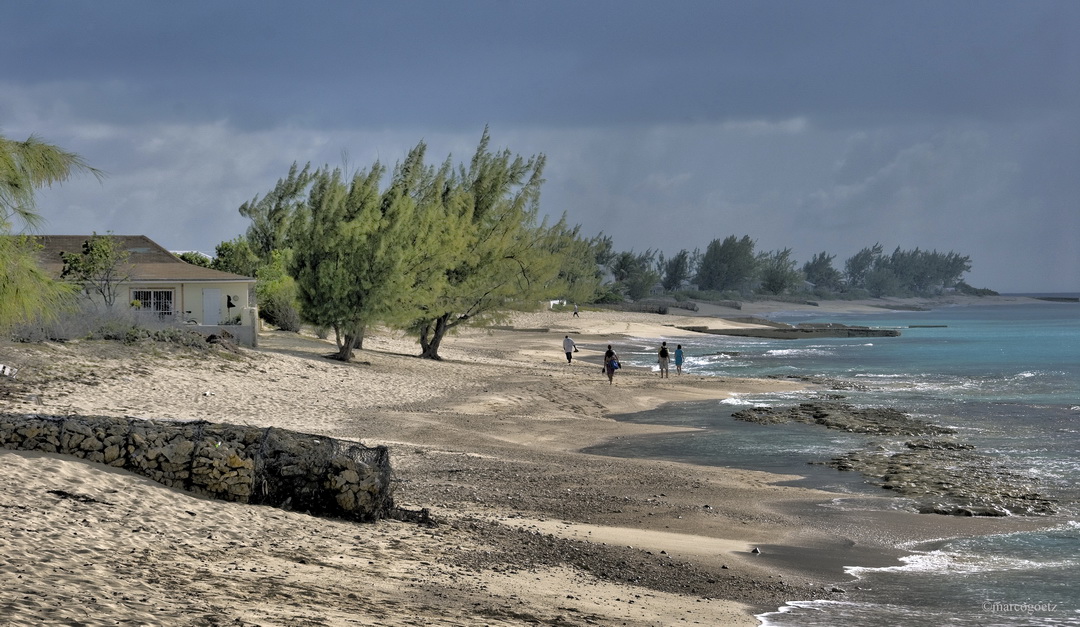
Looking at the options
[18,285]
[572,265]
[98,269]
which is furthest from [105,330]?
[572,265]

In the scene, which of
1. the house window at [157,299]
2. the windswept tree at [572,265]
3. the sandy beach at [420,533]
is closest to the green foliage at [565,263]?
the windswept tree at [572,265]

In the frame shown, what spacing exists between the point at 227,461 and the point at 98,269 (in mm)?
23432

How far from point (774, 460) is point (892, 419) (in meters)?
7.63

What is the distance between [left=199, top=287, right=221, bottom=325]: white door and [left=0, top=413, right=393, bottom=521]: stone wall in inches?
934

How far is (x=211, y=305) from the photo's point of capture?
34.4 metres

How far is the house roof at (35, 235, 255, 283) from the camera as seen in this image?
34062mm

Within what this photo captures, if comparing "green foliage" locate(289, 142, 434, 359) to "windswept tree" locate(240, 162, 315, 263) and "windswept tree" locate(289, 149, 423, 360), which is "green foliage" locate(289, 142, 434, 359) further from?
"windswept tree" locate(240, 162, 315, 263)

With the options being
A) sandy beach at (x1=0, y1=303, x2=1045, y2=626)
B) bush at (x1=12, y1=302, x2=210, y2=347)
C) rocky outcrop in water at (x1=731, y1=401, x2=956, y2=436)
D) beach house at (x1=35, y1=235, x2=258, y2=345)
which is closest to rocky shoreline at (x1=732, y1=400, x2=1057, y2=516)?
rocky outcrop in water at (x1=731, y1=401, x2=956, y2=436)

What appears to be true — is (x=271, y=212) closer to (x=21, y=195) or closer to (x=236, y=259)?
(x=236, y=259)

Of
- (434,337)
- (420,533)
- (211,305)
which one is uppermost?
(211,305)

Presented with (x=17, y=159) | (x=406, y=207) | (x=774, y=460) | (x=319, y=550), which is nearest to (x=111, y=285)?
(x=406, y=207)

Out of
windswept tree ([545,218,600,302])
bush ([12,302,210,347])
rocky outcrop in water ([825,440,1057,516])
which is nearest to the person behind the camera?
rocky outcrop in water ([825,440,1057,516])

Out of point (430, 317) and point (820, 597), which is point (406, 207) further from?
point (820, 597)

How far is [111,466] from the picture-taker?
10.7 meters
